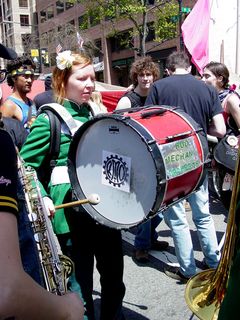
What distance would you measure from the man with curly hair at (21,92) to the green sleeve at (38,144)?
1778 millimetres

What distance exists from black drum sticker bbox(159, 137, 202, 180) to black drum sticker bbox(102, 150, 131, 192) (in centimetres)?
18

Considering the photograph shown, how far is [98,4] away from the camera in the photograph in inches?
802

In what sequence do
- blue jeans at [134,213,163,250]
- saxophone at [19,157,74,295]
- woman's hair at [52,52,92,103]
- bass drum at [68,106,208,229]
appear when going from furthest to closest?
blue jeans at [134,213,163,250]
woman's hair at [52,52,92,103]
bass drum at [68,106,208,229]
saxophone at [19,157,74,295]

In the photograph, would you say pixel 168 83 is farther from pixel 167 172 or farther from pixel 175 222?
pixel 167 172

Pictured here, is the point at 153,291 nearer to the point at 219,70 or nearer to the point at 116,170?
the point at 116,170

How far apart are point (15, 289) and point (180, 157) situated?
1374 mm

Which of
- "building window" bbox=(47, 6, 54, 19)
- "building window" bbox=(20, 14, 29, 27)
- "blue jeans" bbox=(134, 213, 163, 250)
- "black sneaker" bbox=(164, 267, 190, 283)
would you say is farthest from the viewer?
"building window" bbox=(20, 14, 29, 27)

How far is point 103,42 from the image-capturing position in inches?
1380

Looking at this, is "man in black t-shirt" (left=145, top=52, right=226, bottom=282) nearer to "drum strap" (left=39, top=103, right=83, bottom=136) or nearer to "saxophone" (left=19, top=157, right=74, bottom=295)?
"drum strap" (left=39, top=103, right=83, bottom=136)

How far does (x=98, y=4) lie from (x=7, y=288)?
21022 millimetres

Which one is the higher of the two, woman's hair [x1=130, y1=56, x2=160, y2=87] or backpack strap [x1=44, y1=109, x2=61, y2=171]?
woman's hair [x1=130, y1=56, x2=160, y2=87]

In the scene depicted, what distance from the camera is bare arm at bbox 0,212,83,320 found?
78cm

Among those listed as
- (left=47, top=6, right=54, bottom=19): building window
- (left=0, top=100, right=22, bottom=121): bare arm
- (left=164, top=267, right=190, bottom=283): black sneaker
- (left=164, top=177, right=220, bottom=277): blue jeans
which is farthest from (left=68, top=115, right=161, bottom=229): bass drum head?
(left=47, top=6, right=54, bottom=19): building window

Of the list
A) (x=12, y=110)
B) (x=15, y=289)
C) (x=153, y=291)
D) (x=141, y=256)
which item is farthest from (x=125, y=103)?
(x=15, y=289)
